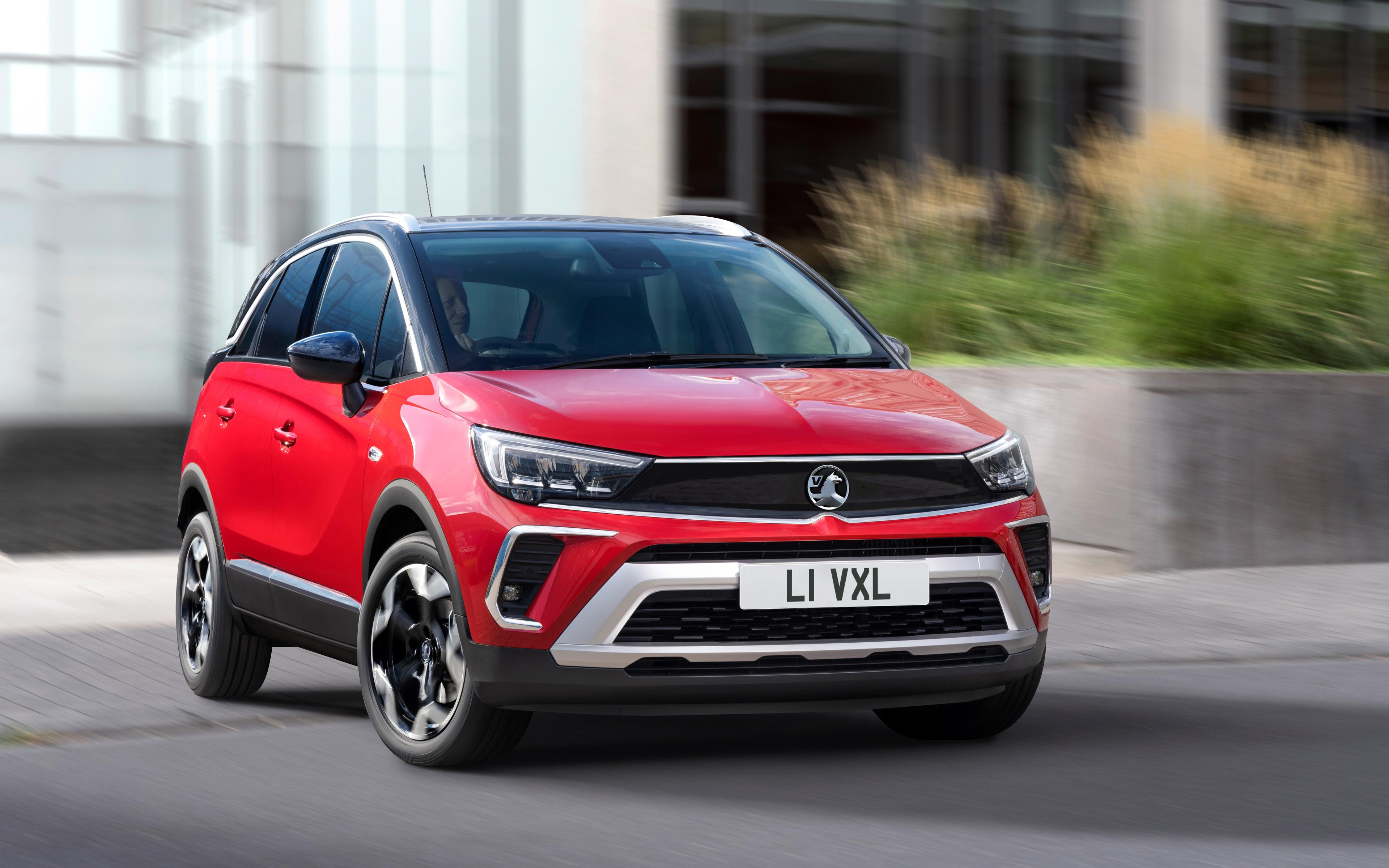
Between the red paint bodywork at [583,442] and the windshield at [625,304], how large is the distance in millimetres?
188

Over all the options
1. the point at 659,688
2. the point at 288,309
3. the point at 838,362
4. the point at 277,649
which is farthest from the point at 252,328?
the point at 659,688

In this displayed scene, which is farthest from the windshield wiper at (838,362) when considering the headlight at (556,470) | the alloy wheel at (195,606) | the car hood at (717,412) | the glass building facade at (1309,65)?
the glass building facade at (1309,65)

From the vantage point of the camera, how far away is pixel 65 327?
52.2 feet

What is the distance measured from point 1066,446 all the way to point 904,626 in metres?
6.24

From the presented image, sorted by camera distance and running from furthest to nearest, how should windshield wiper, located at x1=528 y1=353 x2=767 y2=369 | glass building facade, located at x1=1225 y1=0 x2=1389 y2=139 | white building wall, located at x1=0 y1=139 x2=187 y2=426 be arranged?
glass building facade, located at x1=1225 y1=0 x2=1389 y2=139 → white building wall, located at x1=0 y1=139 x2=187 y2=426 → windshield wiper, located at x1=528 y1=353 x2=767 y2=369

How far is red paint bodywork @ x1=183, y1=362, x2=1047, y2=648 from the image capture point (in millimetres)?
5078

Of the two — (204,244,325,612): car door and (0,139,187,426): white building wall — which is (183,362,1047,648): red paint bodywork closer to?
(204,244,325,612): car door

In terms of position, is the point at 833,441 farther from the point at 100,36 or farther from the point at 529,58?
the point at 100,36

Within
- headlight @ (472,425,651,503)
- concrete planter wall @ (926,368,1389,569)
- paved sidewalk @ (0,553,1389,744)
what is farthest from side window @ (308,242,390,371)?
concrete planter wall @ (926,368,1389,569)

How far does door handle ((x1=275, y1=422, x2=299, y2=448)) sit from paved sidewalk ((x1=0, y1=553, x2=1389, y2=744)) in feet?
3.19

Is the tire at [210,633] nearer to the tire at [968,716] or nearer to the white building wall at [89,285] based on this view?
the tire at [968,716]

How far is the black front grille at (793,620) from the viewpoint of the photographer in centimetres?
507

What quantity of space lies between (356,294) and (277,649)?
238 cm

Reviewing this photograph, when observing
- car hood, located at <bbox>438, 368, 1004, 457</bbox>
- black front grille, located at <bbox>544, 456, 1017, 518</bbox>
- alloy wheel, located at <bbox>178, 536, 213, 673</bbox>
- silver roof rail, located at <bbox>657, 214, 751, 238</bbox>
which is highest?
silver roof rail, located at <bbox>657, 214, 751, 238</bbox>
